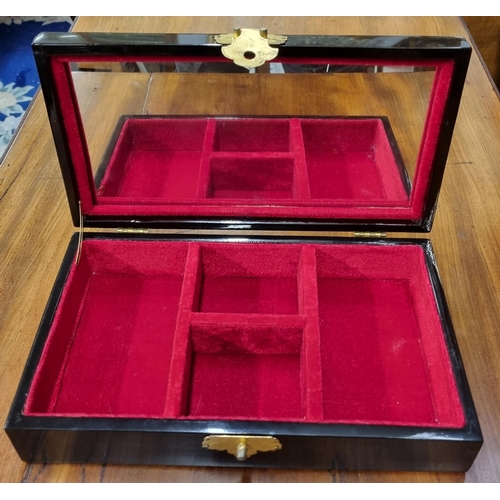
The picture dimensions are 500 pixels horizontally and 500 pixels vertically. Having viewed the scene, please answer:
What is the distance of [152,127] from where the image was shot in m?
1.16

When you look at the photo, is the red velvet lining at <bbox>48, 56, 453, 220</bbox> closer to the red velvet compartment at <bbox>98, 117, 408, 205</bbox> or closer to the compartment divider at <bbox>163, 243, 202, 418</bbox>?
the red velvet compartment at <bbox>98, 117, 408, 205</bbox>

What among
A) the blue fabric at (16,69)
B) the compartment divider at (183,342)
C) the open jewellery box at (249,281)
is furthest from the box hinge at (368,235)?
the blue fabric at (16,69)

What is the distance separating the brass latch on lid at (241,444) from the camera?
65 centimetres

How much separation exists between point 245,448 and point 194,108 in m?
0.84

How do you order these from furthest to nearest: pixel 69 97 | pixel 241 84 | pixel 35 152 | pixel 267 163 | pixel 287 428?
pixel 241 84 < pixel 35 152 < pixel 267 163 < pixel 69 97 < pixel 287 428

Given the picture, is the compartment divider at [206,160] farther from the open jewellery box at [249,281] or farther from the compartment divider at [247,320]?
the compartment divider at [247,320]

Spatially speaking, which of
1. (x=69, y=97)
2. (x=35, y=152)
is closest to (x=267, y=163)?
(x=69, y=97)

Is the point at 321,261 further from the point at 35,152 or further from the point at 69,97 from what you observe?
the point at 35,152

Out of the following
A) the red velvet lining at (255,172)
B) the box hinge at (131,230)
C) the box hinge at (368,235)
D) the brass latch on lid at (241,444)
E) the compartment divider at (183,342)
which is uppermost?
the red velvet lining at (255,172)

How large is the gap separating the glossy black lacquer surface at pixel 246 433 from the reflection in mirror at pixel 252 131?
1.43ft

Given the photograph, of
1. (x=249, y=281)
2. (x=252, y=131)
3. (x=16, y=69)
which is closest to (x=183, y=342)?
(x=249, y=281)

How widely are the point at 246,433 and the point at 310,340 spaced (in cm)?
Result: 19

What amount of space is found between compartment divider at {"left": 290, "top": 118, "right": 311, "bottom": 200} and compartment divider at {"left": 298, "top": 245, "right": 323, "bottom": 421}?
0.14 meters

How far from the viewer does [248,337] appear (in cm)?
84
